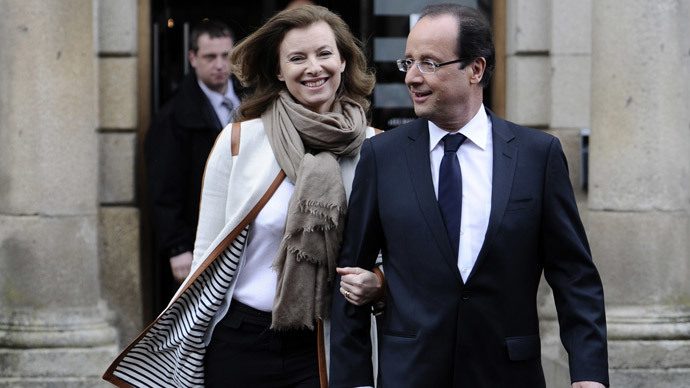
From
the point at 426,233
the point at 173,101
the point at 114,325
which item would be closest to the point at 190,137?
the point at 173,101

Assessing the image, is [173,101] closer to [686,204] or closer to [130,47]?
[130,47]

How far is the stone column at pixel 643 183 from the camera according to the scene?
235 inches

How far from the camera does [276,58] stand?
4.13 m

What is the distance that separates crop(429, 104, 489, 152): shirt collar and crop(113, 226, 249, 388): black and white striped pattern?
2.76 ft

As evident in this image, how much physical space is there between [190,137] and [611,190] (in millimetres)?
2343

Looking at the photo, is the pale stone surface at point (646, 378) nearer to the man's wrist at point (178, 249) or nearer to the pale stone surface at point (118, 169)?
the man's wrist at point (178, 249)

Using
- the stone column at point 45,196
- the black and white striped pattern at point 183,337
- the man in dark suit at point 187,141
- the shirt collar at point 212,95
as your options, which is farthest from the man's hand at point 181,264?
the black and white striped pattern at point 183,337

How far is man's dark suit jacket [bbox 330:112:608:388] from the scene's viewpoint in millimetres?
3184

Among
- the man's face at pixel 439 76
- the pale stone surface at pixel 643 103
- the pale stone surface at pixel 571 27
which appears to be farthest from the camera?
the pale stone surface at pixel 571 27

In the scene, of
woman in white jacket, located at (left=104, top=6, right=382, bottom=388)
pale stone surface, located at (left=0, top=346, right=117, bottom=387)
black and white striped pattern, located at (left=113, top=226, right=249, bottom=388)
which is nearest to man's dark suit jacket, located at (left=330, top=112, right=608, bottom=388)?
woman in white jacket, located at (left=104, top=6, right=382, bottom=388)

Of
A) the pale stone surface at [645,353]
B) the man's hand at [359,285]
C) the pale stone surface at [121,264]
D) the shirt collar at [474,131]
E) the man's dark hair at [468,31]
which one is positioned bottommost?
the pale stone surface at [645,353]

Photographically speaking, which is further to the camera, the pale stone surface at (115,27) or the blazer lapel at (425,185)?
the pale stone surface at (115,27)

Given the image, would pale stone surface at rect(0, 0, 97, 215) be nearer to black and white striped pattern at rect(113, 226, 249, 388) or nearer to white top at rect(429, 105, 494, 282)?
black and white striped pattern at rect(113, 226, 249, 388)

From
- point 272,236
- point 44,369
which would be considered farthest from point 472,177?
point 44,369
